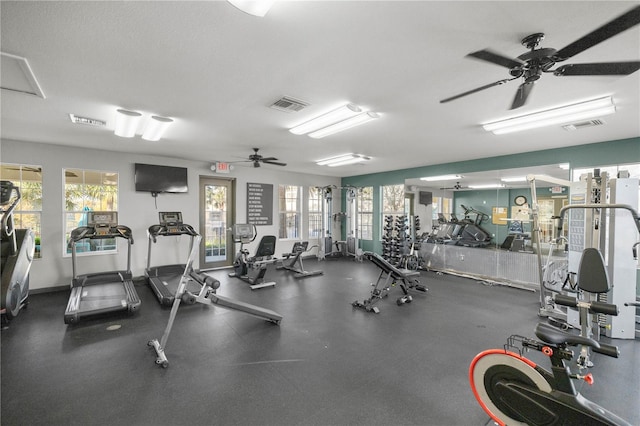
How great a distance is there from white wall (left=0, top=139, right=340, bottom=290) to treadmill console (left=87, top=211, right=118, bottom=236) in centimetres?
60

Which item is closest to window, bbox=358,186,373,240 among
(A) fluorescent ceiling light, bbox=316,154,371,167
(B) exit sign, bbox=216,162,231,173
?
(A) fluorescent ceiling light, bbox=316,154,371,167

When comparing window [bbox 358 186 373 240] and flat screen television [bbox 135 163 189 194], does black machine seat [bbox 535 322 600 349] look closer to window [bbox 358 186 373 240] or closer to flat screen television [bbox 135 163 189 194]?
flat screen television [bbox 135 163 189 194]

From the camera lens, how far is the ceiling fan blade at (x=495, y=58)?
170cm

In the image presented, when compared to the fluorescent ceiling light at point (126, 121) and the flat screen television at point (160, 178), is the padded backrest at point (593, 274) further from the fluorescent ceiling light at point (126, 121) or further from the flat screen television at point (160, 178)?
the flat screen television at point (160, 178)

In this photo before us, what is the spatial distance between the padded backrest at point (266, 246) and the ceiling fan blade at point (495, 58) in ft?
15.4

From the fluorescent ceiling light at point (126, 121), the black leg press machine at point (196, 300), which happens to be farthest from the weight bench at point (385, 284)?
the fluorescent ceiling light at point (126, 121)

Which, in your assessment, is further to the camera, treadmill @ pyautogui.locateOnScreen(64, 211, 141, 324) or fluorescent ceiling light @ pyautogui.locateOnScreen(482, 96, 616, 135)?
treadmill @ pyautogui.locateOnScreen(64, 211, 141, 324)

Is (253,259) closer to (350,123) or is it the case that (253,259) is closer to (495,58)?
(350,123)

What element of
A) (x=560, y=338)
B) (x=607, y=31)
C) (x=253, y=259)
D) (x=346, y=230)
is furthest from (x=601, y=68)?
(x=346, y=230)

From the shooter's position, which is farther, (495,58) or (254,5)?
(495,58)

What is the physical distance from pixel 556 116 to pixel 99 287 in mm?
7078

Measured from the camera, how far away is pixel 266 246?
18.9 feet

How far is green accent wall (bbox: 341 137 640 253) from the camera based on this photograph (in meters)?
4.44

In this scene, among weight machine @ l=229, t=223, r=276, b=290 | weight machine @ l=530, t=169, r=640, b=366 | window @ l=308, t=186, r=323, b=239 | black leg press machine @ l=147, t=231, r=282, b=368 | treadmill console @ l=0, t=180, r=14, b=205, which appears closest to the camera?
black leg press machine @ l=147, t=231, r=282, b=368
